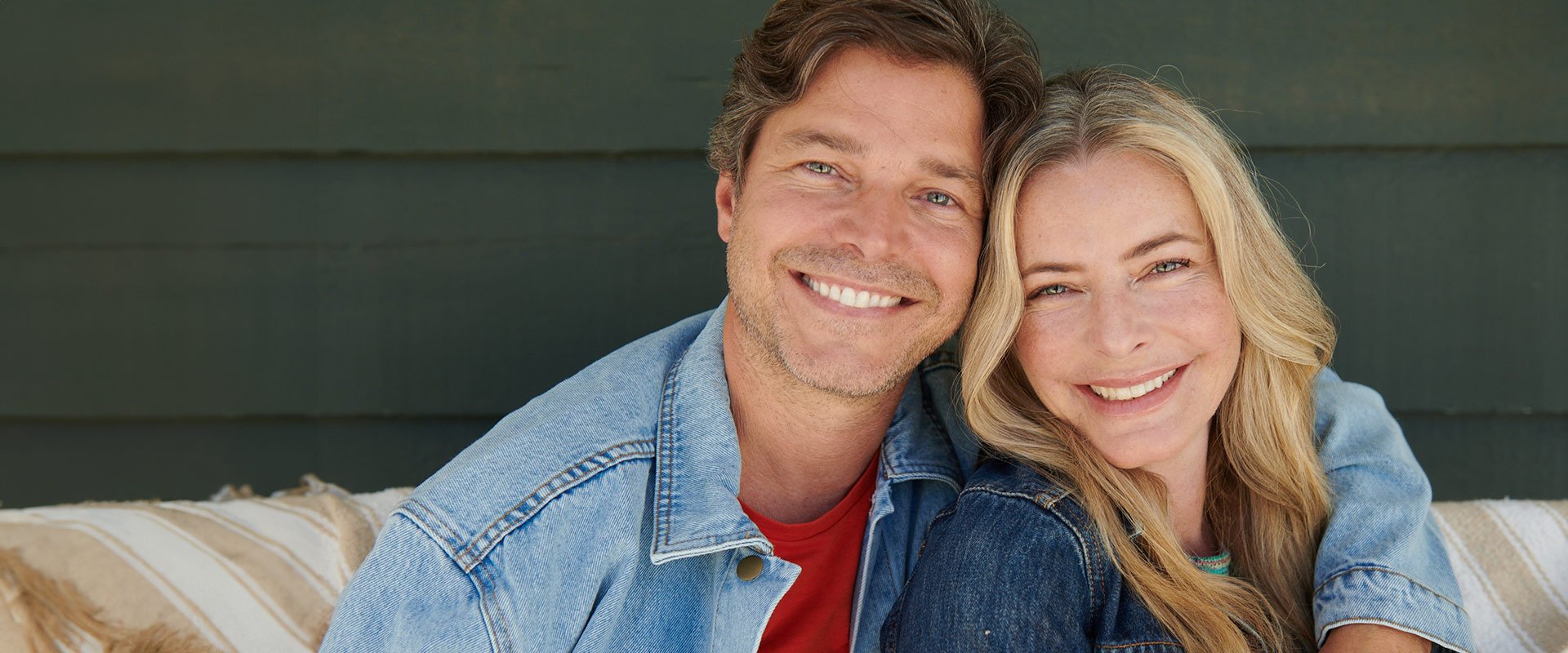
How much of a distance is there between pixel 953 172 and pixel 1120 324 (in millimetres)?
382

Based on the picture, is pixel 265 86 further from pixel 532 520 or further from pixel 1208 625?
pixel 1208 625

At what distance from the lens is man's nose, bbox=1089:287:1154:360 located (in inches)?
62.0

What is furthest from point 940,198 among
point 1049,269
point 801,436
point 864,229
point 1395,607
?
point 1395,607

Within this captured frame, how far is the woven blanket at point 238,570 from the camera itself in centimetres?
153

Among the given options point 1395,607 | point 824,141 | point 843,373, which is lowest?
point 1395,607

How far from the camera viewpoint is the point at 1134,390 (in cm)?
163

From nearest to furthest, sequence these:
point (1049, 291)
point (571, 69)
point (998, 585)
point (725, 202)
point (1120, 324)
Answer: point (998, 585)
point (1120, 324)
point (1049, 291)
point (725, 202)
point (571, 69)

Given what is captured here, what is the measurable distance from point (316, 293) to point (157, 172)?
378 mm

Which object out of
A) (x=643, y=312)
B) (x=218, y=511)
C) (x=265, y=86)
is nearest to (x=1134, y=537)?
(x=643, y=312)

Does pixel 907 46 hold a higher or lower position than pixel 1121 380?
higher

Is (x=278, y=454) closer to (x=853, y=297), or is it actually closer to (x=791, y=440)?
(x=791, y=440)

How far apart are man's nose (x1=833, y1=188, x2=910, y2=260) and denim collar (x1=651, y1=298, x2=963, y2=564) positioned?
1.06ft

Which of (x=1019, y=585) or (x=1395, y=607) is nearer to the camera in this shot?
(x=1019, y=585)

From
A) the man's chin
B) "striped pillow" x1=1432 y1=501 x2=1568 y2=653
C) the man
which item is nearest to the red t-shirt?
the man
